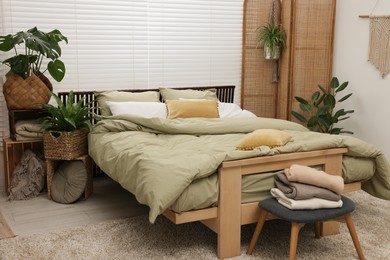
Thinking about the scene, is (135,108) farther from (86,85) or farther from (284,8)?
(284,8)

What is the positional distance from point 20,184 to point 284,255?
242 cm

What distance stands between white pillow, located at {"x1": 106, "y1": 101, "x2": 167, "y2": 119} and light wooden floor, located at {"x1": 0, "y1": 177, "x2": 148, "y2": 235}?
749 mm

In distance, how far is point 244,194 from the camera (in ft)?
9.01

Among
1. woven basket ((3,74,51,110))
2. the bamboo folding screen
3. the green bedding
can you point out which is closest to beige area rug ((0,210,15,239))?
the green bedding

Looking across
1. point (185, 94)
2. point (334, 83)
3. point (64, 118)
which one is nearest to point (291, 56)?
point (334, 83)

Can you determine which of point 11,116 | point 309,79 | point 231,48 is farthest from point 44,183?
point 309,79

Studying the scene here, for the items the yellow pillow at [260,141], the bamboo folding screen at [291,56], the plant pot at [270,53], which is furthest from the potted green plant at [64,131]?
the plant pot at [270,53]

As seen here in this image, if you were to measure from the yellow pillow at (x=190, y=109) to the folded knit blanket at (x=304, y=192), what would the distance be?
1771 millimetres

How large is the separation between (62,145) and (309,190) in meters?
2.15

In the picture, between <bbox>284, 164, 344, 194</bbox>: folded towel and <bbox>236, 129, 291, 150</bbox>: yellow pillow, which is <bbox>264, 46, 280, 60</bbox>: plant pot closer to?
<bbox>236, 129, 291, 150</bbox>: yellow pillow

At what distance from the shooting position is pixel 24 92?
3.85m

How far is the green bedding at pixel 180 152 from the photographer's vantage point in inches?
98.3

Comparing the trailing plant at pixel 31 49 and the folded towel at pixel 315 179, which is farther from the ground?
the trailing plant at pixel 31 49

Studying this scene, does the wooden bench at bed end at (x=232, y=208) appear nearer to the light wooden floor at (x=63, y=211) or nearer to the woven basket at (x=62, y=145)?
the light wooden floor at (x=63, y=211)
